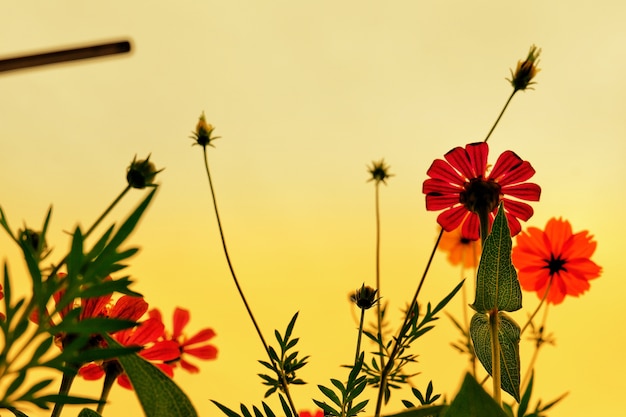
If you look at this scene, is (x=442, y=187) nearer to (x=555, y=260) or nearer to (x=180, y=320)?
(x=555, y=260)

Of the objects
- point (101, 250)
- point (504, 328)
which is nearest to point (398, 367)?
point (504, 328)

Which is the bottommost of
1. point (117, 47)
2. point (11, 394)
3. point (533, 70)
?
point (11, 394)

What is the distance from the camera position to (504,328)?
0.92 feet

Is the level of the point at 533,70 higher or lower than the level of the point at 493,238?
higher

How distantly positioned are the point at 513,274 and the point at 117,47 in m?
0.18

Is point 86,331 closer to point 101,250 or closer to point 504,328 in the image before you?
point 101,250

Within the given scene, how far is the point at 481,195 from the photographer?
363mm

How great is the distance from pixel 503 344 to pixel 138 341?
0.18 meters

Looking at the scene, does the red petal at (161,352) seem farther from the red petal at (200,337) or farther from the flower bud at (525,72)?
the flower bud at (525,72)

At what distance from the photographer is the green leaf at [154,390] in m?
0.15

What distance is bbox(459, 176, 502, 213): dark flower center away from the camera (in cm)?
36

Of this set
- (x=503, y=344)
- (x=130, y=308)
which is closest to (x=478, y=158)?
(x=503, y=344)

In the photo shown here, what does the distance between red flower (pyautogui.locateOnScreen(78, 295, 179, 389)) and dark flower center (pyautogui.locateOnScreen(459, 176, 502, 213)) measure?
20 centimetres

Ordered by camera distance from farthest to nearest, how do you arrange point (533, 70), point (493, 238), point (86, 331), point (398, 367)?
point (533, 70), point (398, 367), point (493, 238), point (86, 331)
